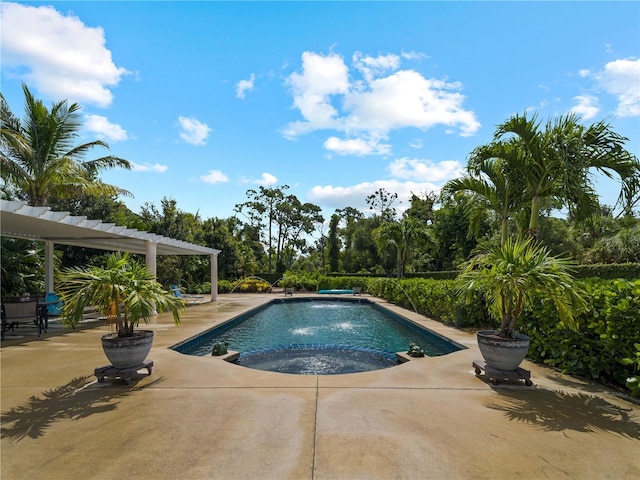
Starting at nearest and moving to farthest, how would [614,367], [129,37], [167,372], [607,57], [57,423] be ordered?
1. [57,423]
2. [614,367]
3. [167,372]
4. [607,57]
5. [129,37]

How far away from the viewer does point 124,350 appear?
4.68 metres

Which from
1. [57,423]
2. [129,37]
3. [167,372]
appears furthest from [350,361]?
[129,37]

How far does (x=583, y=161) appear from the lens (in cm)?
578

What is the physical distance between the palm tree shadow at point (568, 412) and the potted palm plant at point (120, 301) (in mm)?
4573

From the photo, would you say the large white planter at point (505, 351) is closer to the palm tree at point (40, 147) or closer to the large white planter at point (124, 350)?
the large white planter at point (124, 350)

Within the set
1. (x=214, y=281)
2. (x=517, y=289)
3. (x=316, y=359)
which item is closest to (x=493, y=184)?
(x=517, y=289)

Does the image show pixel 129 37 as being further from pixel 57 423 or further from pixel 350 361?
pixel 350 361

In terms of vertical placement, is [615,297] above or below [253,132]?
below

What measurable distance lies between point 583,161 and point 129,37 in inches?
392

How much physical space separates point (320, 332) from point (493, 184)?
6.33m

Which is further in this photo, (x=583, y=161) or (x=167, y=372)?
(x=583, y=161)

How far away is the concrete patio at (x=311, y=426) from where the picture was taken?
2.69m

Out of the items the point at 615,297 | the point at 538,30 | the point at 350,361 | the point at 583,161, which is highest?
the point at 538,30

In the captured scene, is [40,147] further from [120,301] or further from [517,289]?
[517,289]
